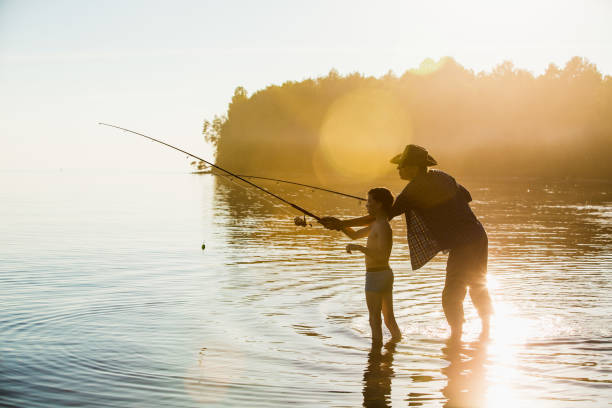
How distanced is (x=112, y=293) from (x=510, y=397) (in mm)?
6700

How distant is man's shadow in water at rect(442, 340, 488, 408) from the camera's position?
618 cm

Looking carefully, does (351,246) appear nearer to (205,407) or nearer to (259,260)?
(205,407)

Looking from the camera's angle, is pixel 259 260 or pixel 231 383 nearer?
pixel 231 383

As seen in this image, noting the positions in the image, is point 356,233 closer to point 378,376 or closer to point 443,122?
point 378,376

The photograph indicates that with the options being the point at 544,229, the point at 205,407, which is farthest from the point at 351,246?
the point at 544,229

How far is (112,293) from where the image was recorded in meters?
11.1

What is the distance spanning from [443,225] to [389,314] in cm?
110

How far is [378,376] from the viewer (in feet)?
22.5

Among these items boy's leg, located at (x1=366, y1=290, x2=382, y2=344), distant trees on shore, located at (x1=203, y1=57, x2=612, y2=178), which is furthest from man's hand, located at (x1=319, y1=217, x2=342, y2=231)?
distant trees on shore, located at (x1=203, y1=57, x2=612, y2=178)

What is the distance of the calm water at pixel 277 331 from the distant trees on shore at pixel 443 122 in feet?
255

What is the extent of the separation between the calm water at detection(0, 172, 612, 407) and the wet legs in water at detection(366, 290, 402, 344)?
0.22m

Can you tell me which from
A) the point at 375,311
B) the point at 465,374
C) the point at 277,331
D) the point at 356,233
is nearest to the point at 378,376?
the point at 465,374

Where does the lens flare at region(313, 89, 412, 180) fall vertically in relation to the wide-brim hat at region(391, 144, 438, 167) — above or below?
above

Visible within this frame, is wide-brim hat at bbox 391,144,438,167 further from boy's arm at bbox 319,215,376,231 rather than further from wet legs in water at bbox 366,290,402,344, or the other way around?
wet legs in water at bbox 366,290,402,344
